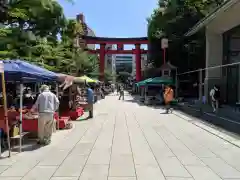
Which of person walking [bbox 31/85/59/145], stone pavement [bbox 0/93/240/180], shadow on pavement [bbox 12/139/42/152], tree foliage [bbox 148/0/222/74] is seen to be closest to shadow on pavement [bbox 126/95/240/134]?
stone pavement [bbox 0/93/240/180]

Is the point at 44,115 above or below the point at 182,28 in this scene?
below

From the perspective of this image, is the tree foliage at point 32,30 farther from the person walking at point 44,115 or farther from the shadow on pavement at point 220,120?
the shadow on pavement at point 220,120

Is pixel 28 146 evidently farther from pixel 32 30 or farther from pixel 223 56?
pixel 223 56

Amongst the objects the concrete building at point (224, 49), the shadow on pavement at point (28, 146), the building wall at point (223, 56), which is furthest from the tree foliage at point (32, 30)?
the building wall at point (223, 56)

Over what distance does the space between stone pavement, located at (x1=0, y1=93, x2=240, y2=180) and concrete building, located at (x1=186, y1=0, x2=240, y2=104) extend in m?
10.7

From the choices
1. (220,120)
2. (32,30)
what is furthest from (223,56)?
(32,30)

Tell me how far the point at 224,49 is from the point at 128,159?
19.4 m

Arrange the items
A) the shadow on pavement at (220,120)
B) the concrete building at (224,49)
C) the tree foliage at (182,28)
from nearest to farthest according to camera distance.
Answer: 1. the shadow on pavement at (220,120)
2. the concrete building at (224,49)
3. the tree foliage at (182,28)

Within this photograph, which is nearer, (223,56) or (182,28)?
(223,56)

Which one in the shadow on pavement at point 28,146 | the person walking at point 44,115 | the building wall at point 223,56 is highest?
the building wall at point 223,56

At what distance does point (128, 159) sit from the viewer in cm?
826

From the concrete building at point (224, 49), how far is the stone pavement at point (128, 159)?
10724 mm

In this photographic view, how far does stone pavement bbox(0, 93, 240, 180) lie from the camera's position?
6.90 metres

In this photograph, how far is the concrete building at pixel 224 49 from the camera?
21.7 meters
